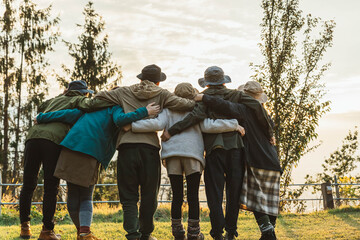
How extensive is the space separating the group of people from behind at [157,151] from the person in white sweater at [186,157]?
0.01 meters

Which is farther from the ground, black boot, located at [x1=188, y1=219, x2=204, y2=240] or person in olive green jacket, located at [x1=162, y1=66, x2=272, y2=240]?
person in olive green jacket, located at [x1=162, y1=66, x2=272, y2=240]

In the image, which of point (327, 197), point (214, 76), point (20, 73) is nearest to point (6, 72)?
point (20, 73)

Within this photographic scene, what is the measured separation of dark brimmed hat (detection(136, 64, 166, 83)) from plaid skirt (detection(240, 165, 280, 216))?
150 centimetres

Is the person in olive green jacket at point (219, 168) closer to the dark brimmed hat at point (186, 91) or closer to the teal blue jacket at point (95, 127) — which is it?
the dark brimmed hat at point (186, 91)

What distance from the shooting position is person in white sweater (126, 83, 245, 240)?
4.65 m

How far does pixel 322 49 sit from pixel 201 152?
34.8ft

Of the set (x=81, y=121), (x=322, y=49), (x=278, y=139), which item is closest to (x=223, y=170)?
(x=81, y=121)

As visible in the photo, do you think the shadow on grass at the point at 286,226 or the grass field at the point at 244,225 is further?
the shadow on grass at the point at 286,226

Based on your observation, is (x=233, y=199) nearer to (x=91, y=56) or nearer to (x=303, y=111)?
(x=303, y=111)

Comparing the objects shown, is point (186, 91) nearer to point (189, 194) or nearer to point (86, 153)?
point (189, 194)

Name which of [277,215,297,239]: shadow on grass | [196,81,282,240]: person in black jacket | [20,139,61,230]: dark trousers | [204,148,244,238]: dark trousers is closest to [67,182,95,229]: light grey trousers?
[20,139,61,230]: dark trousers

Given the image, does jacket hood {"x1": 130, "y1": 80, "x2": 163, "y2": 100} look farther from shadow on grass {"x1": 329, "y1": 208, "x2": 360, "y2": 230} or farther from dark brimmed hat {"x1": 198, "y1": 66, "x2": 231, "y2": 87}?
shadow on grass {"x1": 329, "y1": 208, "x2": 360, "y2": 230}

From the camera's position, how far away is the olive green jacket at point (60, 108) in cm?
479

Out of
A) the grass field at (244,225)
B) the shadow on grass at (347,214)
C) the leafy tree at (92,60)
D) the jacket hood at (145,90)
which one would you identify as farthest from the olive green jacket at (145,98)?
the leafy tree at (92,60)
